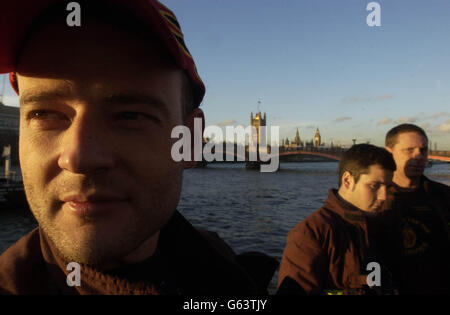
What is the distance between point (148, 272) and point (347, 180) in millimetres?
2157

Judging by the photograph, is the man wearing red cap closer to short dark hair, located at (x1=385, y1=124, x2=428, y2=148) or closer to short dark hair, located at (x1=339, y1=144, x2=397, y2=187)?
short dark hair, located at (x1=339, y1=144, x2=397, y2=187)

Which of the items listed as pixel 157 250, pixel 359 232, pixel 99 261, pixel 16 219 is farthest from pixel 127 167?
pixel 16 219

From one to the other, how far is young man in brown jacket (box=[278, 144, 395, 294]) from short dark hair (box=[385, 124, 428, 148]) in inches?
47.6

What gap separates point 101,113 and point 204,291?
751 millimetres

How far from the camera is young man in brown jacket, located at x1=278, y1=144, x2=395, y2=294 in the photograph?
2002 mm

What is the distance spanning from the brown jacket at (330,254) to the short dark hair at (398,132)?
165 centimetres

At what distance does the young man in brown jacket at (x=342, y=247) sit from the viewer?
200 centimetres

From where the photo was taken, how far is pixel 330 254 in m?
2.09

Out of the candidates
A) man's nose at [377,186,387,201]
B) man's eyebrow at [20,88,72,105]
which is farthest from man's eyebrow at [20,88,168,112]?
man's nose at [377,186,387,201]

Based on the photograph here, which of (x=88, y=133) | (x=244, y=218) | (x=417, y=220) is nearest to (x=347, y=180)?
(x=417, y=220)

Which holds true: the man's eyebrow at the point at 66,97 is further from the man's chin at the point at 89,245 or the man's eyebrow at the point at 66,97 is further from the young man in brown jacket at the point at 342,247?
the young man in brown jacket at the point at 342,247

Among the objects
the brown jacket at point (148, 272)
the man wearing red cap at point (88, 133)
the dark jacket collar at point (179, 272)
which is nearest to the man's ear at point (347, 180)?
the brown jacket at point (148, 272)

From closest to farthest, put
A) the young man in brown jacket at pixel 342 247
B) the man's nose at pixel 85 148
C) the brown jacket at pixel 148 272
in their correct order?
the man's nose at pixel 85 148 → the brown jacket at pixel 148 272 → the young man in brown jacket at pixel 342 247

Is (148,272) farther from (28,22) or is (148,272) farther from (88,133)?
(28,22)
